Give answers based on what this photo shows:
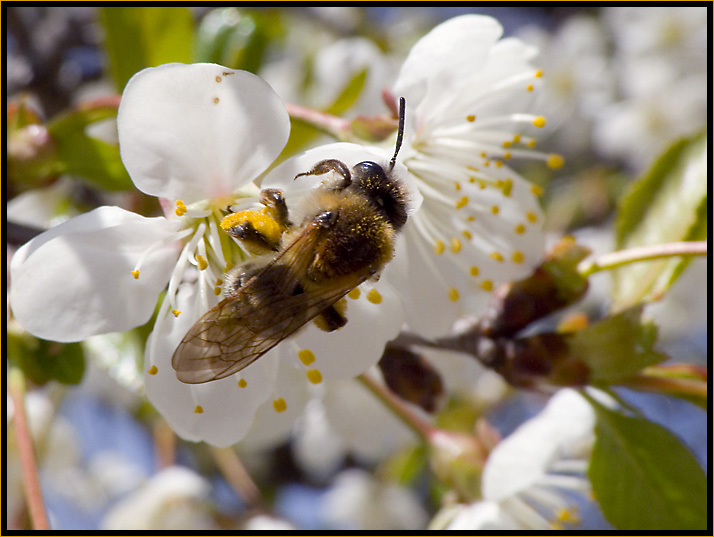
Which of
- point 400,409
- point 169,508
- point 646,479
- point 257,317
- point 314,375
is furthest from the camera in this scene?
point 169,508

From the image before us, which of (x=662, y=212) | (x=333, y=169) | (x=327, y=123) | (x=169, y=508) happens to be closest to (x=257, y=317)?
(x=333, y=169)

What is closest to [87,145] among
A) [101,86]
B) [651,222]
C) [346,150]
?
[346,150]

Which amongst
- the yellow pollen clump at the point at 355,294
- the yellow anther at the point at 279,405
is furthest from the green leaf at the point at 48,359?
the yellow pollen clump at the point at 355,294

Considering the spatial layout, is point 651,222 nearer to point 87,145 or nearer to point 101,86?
point 87,145

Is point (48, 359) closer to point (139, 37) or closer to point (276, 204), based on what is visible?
point (276, 204)

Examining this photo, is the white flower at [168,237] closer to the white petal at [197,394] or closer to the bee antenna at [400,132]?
the white petal at [197,394]

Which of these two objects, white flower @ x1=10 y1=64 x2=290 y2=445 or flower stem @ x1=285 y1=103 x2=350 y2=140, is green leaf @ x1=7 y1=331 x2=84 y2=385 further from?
flower stem @ x1=285 y1=103 x2=350 y2=140

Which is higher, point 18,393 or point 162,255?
point 162,255
